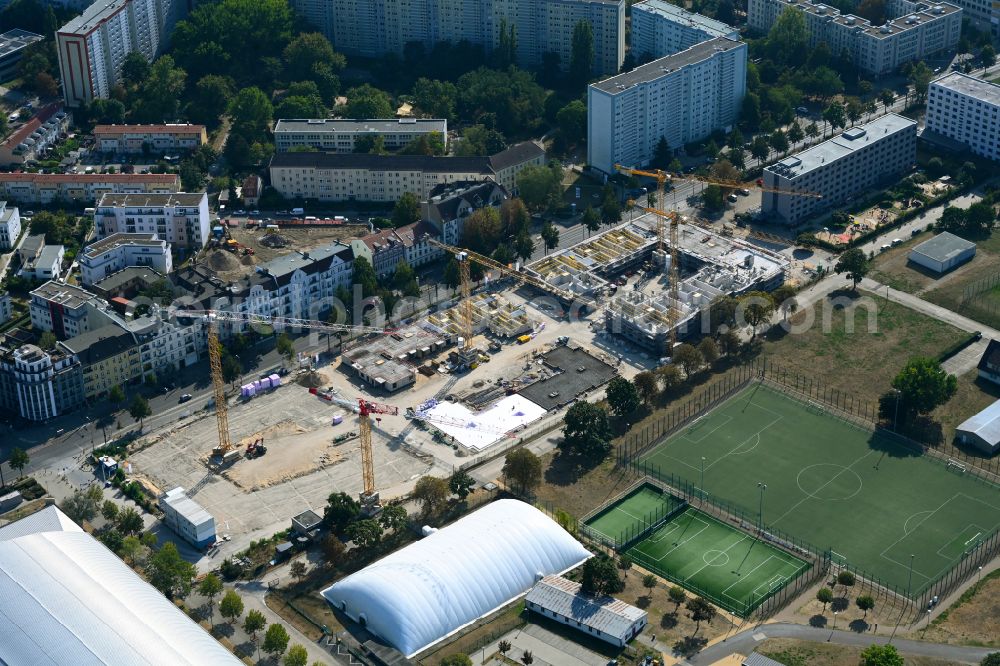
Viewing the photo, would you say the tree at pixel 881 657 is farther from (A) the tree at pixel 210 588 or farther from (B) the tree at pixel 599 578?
(A) the tree at pixel 210 588

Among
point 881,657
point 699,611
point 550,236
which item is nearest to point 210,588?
point 699,611

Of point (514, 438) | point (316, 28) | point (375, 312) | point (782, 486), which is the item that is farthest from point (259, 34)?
point (782, 486)

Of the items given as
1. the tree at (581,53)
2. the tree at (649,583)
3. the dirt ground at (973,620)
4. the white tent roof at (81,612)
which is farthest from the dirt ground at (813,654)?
the tree at (581,53)

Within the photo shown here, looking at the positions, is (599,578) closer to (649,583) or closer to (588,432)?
(649,583)

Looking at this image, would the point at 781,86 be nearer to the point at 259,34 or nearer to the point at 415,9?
the point at 415,9

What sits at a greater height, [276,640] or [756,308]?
[756,308]

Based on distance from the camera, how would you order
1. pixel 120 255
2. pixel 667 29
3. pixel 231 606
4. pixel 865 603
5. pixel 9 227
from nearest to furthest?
pixel 865 603
pixel 231 606
pixel 120 255
pixel 9 227
pixel 667 29
